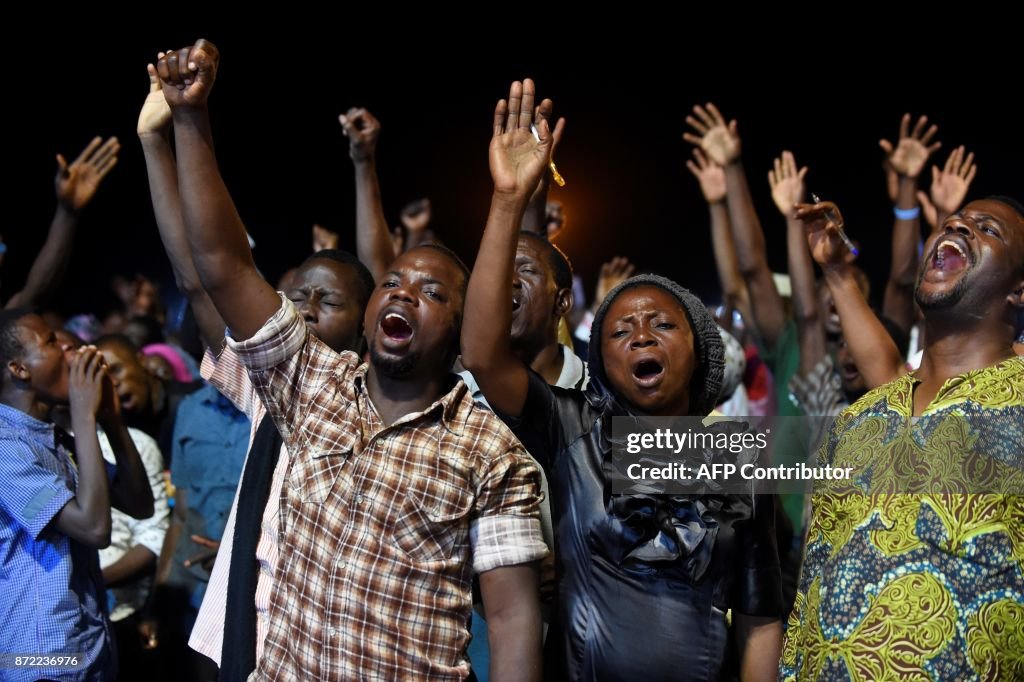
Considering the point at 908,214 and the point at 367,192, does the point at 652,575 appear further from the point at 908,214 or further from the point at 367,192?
the point at 908,214

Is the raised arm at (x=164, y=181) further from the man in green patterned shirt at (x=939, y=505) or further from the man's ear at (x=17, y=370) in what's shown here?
the man in green patterned shirt at (x=939, y=505)

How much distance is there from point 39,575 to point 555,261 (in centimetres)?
181

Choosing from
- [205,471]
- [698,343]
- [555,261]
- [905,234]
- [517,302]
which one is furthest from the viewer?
[905,234]

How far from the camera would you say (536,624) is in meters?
→ 2.11

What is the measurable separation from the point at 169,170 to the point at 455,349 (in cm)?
89

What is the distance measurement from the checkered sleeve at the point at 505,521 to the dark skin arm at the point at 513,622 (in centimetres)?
3

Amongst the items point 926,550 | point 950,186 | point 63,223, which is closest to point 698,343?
point 926,550

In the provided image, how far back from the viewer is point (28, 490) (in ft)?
9.61

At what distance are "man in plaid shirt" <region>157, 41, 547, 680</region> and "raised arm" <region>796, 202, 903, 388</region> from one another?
121 cm

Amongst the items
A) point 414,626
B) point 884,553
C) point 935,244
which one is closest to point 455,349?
point 414,626

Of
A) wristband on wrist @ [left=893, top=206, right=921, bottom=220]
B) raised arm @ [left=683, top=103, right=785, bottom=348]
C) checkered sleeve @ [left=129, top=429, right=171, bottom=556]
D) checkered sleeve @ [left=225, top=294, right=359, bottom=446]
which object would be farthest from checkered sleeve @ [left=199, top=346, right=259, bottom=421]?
wristband on wrist @ [left=893, top=206, right=921, bottom=220]

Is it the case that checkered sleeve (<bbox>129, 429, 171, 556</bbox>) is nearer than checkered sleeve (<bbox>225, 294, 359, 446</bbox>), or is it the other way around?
checkered sleeve (<bbox>225, 294, 359, 446</bbox>)

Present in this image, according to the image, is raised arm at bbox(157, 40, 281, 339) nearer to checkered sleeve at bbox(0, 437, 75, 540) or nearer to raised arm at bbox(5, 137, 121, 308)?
checkered sleeve at bbox(0, 437, 75, 540)

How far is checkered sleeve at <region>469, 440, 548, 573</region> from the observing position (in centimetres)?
210
